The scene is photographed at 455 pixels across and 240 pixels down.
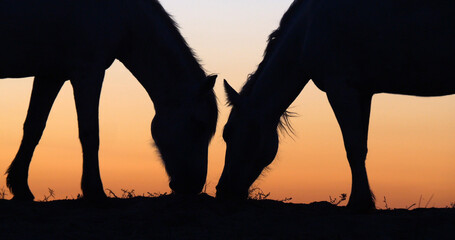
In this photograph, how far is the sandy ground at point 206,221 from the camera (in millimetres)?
5578

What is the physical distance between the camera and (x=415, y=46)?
6801 millimetres

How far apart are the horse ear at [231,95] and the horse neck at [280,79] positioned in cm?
16

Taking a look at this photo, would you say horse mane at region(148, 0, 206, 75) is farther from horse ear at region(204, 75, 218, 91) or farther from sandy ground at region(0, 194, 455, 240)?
sandy ground at region(0, 194, 455, 240)

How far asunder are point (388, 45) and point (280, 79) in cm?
147

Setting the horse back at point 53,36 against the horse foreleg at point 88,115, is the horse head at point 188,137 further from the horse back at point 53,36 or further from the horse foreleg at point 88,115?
the horse back at point 53,36

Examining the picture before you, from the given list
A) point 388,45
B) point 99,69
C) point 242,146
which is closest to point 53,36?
point 99,69

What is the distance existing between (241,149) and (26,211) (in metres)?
2.67

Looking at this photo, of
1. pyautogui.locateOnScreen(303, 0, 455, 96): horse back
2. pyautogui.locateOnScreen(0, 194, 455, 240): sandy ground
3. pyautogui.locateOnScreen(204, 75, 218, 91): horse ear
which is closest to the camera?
pyautogui.locateOnScreen(0, 194, 455, 240): sandy ground

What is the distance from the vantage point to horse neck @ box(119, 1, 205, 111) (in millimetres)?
7867

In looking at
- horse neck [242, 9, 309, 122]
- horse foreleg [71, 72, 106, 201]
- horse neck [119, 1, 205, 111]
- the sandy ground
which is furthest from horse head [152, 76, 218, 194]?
horse foreleg [71, 72, 106, 201]

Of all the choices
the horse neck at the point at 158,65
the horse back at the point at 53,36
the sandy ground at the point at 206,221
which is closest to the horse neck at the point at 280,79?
the horse neck at the point at 158,65

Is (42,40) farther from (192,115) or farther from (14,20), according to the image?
(192,115)

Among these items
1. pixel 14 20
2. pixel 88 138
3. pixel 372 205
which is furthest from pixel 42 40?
pixel 372 205

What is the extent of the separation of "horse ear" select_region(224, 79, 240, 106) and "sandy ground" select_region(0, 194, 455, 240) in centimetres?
133
